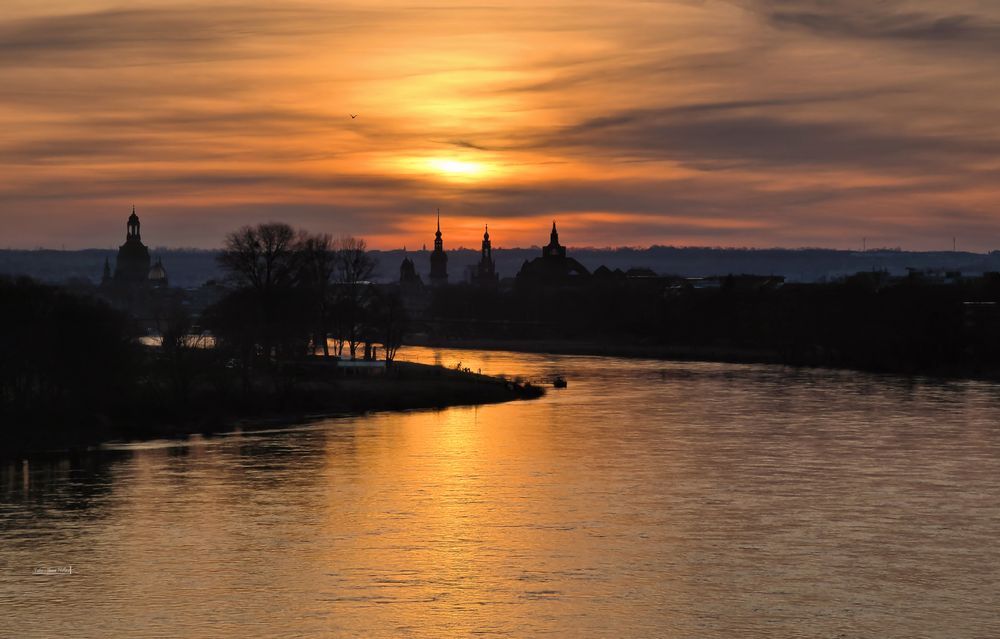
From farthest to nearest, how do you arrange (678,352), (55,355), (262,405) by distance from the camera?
(678,352)
(262,405)
(55,355)

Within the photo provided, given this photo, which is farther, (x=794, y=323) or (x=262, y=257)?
(x=794, y=323)

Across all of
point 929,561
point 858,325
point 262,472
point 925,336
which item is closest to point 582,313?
point 858,325

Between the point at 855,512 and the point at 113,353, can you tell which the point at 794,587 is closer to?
the point at 855,512

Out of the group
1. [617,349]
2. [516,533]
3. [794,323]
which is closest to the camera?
[516,533]

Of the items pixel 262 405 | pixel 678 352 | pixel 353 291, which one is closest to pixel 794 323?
pixel 678 352

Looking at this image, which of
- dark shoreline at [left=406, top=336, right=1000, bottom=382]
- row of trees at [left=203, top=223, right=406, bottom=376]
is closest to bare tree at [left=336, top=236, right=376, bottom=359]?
row of trees at [left=203, top=223, right=406, bottom=376]

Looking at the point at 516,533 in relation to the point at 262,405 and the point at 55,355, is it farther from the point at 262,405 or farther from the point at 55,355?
the point at 262,405

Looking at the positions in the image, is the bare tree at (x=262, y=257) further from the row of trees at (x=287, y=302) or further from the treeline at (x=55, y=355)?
the treeline at (x=55, y=355)

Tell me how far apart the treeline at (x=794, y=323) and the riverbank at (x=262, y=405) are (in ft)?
123

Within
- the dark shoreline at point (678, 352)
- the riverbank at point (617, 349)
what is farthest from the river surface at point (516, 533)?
the riverbank at point (617, 349)

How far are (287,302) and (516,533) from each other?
51.2 metres

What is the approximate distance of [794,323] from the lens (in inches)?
5197

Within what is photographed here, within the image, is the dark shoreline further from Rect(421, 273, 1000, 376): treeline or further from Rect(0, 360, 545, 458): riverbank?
Rect(0, 360, 545, 458): riverbank

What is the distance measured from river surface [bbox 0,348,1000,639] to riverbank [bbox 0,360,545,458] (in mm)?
2758
